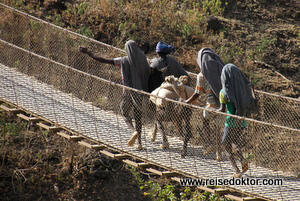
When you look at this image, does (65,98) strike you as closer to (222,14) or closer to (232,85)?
(232,85)

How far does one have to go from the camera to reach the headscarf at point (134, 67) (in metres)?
6.14

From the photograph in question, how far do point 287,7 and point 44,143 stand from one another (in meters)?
5.48

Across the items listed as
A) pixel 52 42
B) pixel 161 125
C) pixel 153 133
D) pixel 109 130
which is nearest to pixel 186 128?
pixel 161 125

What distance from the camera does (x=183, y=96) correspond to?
6023 millimetres

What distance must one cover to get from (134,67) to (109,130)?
0.81m

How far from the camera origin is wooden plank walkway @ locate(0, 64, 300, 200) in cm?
562

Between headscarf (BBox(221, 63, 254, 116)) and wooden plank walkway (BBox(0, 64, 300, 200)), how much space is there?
58cm

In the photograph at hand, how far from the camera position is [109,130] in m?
6.54

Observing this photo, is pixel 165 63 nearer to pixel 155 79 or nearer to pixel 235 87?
pixel 155 79

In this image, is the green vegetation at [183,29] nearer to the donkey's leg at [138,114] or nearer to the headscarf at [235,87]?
the donkey's leg at [138,114]

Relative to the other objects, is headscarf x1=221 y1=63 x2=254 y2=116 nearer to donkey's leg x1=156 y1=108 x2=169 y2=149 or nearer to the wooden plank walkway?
the wooden plank walkway

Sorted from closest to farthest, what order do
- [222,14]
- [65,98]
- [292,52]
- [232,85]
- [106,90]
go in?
1. [232,85]
2. [106,90]
3. [65,98]
4. [292,52]
5. [222,14]

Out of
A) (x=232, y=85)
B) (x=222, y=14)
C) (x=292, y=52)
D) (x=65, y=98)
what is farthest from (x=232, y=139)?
(x=222, y=14)

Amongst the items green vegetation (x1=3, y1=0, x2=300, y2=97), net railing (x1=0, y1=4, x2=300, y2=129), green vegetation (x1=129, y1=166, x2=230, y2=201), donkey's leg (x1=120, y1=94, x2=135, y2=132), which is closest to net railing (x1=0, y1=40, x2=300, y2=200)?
donkey's leg (x1=120, y1=94, x2=135, y2=132)
